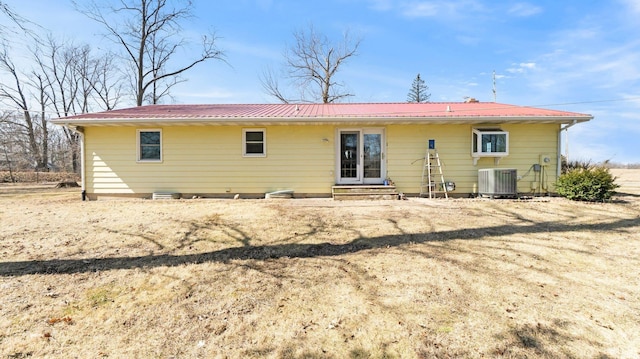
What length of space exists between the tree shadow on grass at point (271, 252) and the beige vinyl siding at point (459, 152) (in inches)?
162

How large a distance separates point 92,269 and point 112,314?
1.30 m

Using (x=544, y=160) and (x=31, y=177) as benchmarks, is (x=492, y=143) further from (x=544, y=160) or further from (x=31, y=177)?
(x=31, y=177)

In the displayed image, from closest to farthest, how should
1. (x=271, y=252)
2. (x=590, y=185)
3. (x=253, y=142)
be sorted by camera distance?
(x=271, y=252)
(x=590, y=185)
(x=253, y=142)

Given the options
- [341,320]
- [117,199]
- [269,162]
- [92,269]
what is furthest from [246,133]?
[341,320]

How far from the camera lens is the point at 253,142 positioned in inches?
377

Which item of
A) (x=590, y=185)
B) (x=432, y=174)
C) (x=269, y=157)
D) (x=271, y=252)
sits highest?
(x=269, y=157)

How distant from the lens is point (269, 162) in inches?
373

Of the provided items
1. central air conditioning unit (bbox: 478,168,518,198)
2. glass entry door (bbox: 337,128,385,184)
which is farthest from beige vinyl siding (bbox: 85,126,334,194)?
central air conditioning unit (bbox: 478,168,518,198)

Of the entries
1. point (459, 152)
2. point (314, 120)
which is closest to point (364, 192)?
point (314, 120)

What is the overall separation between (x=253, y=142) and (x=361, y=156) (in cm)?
339

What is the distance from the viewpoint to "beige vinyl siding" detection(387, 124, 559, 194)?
9320mm

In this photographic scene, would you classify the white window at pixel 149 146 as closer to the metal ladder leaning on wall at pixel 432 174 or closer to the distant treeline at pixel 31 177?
the metal ladder leaning on wall at pixel 432 174

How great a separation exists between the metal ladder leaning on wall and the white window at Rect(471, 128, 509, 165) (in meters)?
1.19

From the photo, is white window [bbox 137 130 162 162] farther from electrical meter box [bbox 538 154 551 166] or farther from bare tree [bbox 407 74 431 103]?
bare tree [bbox 407 74 431 103]
